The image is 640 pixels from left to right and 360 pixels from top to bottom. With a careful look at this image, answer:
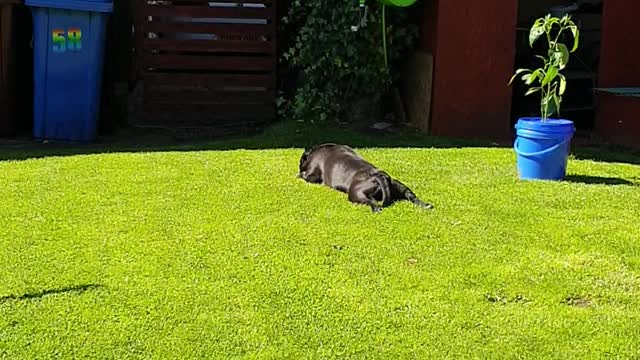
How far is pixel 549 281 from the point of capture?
403 centimetres

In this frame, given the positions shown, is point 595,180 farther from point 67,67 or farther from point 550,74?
point 67,67

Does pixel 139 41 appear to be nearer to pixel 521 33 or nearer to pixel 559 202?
pixel 521 33

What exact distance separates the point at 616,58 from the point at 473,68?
140 centimetres

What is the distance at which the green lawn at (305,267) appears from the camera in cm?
339

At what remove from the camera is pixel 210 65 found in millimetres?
8992

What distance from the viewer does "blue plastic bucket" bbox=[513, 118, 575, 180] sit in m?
5.77

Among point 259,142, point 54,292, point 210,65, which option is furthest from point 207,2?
point 54,292

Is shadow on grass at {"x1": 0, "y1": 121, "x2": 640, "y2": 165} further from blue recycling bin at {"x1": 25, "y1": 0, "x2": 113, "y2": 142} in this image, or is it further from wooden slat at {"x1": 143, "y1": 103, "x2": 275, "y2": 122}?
wooden slat at {"x1": 143, "y1": 103, "x2": 275, "y2": 122}

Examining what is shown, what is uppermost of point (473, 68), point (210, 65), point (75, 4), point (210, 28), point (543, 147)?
point (75, 4)

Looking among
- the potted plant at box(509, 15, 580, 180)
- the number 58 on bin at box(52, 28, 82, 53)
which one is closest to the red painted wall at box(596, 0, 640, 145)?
the potted plant at box(509, 15, 580, 180)

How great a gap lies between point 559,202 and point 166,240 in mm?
2325

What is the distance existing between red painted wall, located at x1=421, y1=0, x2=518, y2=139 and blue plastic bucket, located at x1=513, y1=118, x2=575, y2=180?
7.36 feet

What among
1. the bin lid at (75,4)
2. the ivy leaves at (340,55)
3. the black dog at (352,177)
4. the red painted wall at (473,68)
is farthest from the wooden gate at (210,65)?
the black dog at (352,177)

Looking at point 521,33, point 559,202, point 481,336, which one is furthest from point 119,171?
point 521,33
